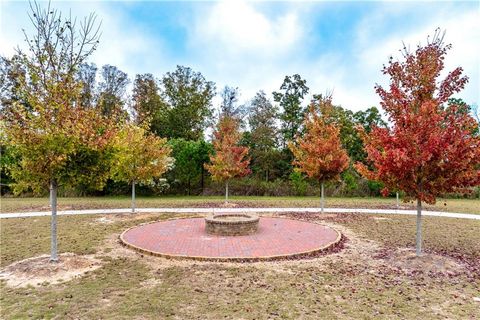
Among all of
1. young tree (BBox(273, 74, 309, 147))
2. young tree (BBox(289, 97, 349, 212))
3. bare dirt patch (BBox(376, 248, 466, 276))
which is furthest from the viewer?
young tree (BBox(273, 74, 309, 147))

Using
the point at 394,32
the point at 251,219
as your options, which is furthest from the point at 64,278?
the point at 394,32

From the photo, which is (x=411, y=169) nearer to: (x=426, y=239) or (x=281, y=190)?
(x=426, y=239)

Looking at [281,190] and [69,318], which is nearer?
[69,318]

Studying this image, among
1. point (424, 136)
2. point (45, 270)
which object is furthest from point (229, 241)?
point (424, 136)

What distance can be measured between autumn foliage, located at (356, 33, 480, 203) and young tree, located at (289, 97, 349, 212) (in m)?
6.48

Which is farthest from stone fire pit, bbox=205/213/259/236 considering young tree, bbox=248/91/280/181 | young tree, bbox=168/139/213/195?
young tree, bbox=248/91/280/181

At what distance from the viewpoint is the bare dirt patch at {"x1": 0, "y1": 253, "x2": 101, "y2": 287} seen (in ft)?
22.8

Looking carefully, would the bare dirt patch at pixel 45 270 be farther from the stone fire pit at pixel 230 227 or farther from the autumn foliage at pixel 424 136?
the autumn foliage at pixel 424 136

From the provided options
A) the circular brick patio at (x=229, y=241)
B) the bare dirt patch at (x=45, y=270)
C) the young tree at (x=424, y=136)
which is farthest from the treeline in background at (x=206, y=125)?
the bare dirt patch at (x=45, y=270)

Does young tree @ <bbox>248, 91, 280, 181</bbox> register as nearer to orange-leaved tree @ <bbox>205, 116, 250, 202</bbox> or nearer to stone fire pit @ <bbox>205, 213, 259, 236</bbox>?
orange-leaved tree @ <bbox>205, 116, 250, 202</bbox>

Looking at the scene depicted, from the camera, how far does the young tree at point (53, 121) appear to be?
7371mm

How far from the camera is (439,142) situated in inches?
311

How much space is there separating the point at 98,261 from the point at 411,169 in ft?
25.5

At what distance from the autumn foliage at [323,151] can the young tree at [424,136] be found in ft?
21.3
